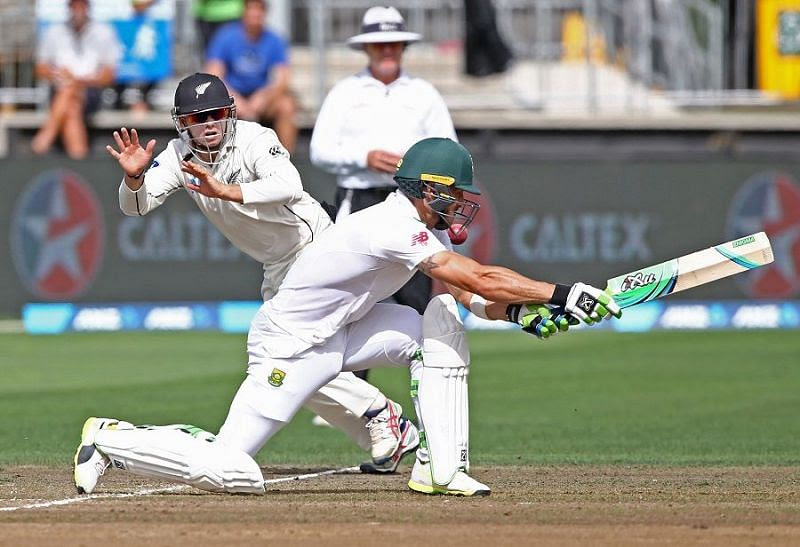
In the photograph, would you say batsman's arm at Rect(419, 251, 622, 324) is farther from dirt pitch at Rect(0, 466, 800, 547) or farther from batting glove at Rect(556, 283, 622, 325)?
dirt pitch at Rect(0, 466, 800, 547)

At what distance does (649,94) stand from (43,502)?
13.8 metres

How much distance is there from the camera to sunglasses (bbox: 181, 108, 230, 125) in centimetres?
769

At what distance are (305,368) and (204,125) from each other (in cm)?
134

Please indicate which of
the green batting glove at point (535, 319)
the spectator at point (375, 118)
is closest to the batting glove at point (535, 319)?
the green batting glove at point (535, 319)

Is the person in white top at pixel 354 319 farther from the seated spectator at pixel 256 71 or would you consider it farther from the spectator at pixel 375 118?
the seated spectator at pixel 256 71

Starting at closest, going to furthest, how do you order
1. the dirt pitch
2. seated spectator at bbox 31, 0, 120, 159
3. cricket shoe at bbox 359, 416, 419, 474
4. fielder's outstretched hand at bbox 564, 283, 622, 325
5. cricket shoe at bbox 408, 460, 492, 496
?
the dirt pitch < fielder's outstretched hand at bbox 564, 283, 622, 325 < cricket shoe at bbox 408, 460, 492, 496 < cricket shoe at bbox 359, 416, 419, 474 < seated spectator at bbox 31, 0, 120, 159

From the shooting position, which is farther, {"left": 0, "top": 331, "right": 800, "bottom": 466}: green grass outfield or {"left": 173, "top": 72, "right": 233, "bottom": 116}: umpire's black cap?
{"left": 0, "top": 331, "right": 800, "bottom": 466}: green grass outfield

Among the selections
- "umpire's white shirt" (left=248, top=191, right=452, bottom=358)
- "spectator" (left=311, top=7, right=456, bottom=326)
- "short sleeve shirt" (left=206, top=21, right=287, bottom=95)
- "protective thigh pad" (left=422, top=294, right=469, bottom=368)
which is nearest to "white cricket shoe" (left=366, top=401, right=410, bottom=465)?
"umpire's white shirt" (left=248, top=191, right=452, bottom=358)

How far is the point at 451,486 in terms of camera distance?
7.23m

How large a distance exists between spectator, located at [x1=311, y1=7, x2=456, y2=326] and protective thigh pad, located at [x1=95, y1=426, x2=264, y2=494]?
3091 mm

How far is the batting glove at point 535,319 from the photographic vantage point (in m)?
6.89

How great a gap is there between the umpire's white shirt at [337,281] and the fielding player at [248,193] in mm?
432

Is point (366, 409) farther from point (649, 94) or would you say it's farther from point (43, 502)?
point (649, 94)

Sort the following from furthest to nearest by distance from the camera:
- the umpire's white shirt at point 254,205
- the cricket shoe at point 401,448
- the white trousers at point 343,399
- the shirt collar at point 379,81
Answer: the shirt collar at point 379,81 → the cricket shoe at point 401,448 → the white trousers at point 343,399 → the umpire's white shirt at point 254,205
